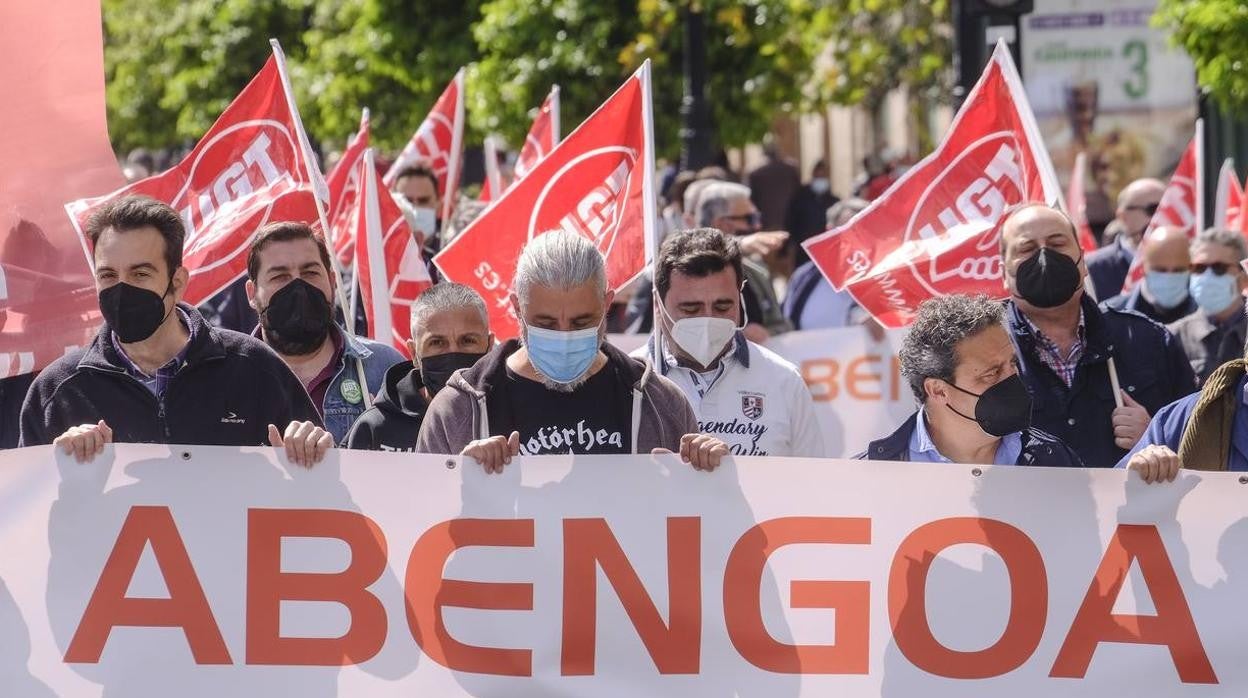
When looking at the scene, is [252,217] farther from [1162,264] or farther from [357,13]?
[357,13]

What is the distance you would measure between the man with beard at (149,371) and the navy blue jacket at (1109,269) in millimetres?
5954

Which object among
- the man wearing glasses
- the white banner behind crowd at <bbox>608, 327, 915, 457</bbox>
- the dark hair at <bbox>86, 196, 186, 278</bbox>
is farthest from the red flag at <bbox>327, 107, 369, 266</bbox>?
the dark hair at <bbox>86, 196, 186, 278</bbox>

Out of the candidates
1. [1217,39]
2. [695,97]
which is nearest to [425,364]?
[1217,39]

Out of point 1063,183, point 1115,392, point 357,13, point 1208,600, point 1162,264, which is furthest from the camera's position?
point 357,13

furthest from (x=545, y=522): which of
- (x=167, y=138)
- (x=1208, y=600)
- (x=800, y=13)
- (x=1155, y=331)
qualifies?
(x=167, y=138)

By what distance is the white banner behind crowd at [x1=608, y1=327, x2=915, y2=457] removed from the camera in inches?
351

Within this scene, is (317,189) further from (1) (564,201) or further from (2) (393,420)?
(2) (393,420)

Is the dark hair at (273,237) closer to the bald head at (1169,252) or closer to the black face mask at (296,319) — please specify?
the black face mask at (296,319)

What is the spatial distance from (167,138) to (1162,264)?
2874 centimetres

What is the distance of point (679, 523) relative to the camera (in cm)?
505

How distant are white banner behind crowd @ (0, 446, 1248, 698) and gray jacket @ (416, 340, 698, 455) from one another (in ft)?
0.21

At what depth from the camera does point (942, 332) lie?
4.98 meters

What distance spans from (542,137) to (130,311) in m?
5.82

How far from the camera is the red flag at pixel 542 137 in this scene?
10438 mm
